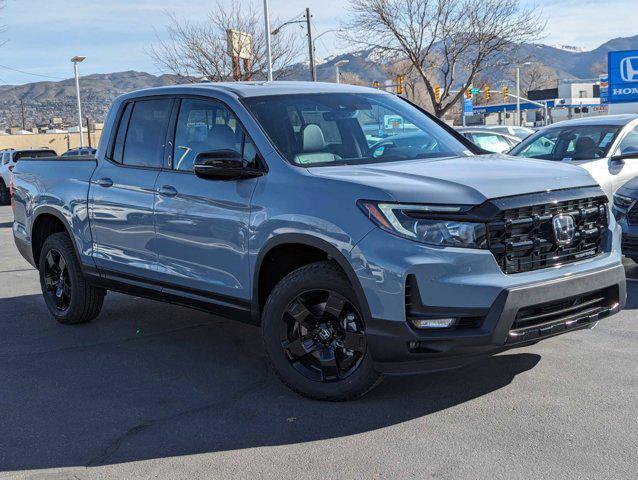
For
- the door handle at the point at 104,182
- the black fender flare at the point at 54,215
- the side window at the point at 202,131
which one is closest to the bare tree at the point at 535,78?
the black fender flare at the point at 54,215

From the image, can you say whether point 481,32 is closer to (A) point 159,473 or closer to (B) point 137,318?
(B) point 137,318

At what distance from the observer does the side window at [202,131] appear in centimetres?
524

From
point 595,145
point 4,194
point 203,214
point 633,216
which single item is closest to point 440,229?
point 203,214

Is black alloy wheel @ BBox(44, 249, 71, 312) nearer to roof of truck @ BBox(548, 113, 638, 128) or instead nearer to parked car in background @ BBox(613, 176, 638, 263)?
parked car in background @ BBox(613, 176, 638, 263)

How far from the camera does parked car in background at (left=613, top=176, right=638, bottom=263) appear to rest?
7484mm

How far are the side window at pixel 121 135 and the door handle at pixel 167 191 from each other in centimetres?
80

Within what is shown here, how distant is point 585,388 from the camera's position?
4695mm

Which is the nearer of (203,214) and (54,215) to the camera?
(203,214)

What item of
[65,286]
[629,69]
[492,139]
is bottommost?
[65,286]

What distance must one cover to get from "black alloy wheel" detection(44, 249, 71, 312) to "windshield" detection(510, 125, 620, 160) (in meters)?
6.15

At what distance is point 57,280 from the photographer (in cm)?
711

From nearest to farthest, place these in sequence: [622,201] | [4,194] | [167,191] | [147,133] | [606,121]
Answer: [167,191]
[147,133]
[622,201]
[606,121]
[4,194]

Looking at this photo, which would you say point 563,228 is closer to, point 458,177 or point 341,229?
point 458,177

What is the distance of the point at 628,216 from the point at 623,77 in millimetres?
22148
